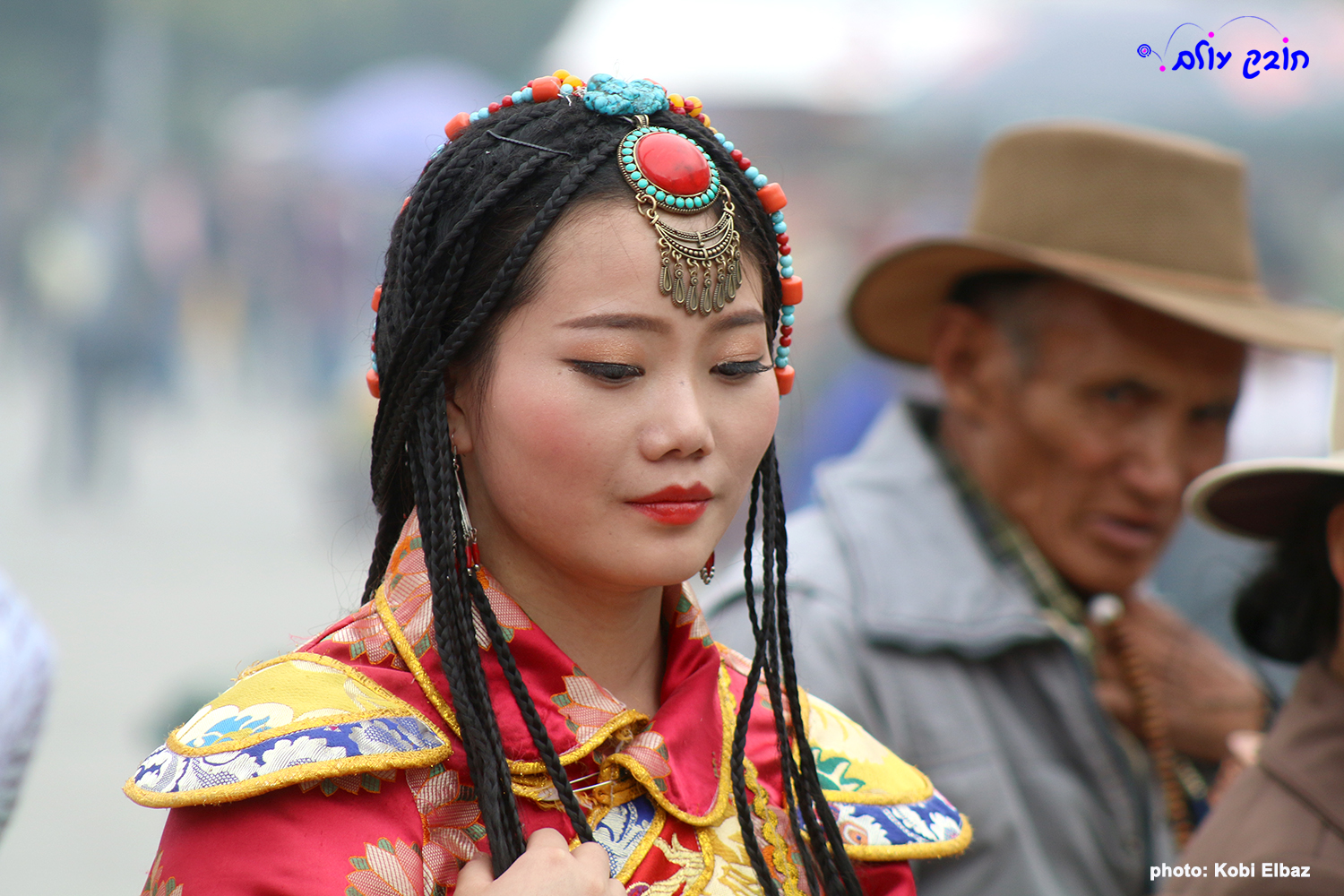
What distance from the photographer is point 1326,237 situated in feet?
33.2

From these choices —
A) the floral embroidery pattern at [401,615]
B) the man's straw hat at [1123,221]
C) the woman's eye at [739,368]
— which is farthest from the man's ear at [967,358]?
the floral embroidery pattern at [401,615]

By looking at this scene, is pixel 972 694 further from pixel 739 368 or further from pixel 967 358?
pixel 739 368

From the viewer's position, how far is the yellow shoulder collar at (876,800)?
1741 millimetres

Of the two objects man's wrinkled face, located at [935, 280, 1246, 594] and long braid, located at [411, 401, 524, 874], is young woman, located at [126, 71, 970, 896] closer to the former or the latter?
long braid, located at [411, 401, 524, 874]

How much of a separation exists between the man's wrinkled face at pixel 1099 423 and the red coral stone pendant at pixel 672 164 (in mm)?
1864

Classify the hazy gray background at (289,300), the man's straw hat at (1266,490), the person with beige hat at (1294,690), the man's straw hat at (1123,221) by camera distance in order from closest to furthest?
the person with beige hat at (1294,690) → the man's straw hat at (1266,490) → the man's straw hat at (1123,221) → the hazy gray background at (289,300)

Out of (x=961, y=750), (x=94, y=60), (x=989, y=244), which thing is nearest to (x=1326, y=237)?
(x=989, y=244)

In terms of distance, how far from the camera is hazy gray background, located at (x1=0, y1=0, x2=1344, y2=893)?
5578 mm

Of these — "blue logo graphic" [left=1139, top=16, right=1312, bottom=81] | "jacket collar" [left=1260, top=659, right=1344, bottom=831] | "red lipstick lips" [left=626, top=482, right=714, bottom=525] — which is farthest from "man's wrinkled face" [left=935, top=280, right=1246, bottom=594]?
"red lipstick lips" [left=626, top=482, right=714, bottom=525]

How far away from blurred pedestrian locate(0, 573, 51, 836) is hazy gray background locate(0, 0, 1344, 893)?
0.40m

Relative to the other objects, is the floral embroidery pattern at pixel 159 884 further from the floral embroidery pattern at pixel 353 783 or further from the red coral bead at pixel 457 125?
the red coral bead at pixel 457 125

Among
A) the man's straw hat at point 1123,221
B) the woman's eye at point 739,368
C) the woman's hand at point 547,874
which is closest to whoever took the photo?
the woman's hand at point 547,874

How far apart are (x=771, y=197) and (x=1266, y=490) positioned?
144 cm

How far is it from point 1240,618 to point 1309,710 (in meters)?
0.42
